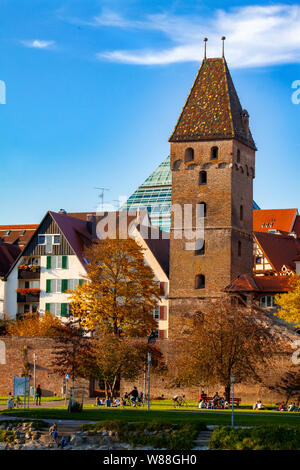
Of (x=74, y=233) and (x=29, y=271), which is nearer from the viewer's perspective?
(x=29, y=271)

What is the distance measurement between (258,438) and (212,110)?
1702 inches

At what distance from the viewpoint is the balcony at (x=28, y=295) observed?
9788cm

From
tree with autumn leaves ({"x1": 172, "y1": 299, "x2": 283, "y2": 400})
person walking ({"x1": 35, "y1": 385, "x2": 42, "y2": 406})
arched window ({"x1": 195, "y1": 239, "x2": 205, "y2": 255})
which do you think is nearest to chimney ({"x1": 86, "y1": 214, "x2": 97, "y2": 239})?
arched window ({"x1": 195, "y1": 239, "x2": 205, "y2": 255})

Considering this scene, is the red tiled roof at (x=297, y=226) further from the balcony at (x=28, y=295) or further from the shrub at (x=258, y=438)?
the shrub at (x=258, y=438)

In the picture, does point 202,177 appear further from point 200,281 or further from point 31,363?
point 31,363

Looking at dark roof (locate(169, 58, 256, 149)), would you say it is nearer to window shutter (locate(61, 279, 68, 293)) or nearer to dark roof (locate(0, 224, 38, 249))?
window shutter (locate(61, 279, 68, 293))

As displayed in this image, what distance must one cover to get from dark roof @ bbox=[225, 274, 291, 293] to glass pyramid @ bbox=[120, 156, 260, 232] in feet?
254

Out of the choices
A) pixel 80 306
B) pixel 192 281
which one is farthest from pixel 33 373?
pixel 192 281

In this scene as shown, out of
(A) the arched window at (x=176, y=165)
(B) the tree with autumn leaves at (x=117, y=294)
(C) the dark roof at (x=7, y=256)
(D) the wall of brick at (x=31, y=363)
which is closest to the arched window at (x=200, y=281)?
(B) the tree with autumn leaves at (x=117, y=294)

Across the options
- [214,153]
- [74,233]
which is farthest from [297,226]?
[214,153]

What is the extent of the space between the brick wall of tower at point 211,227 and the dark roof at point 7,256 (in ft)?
75.1

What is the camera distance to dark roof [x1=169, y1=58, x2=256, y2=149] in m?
84.3

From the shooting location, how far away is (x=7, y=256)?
105188mm
